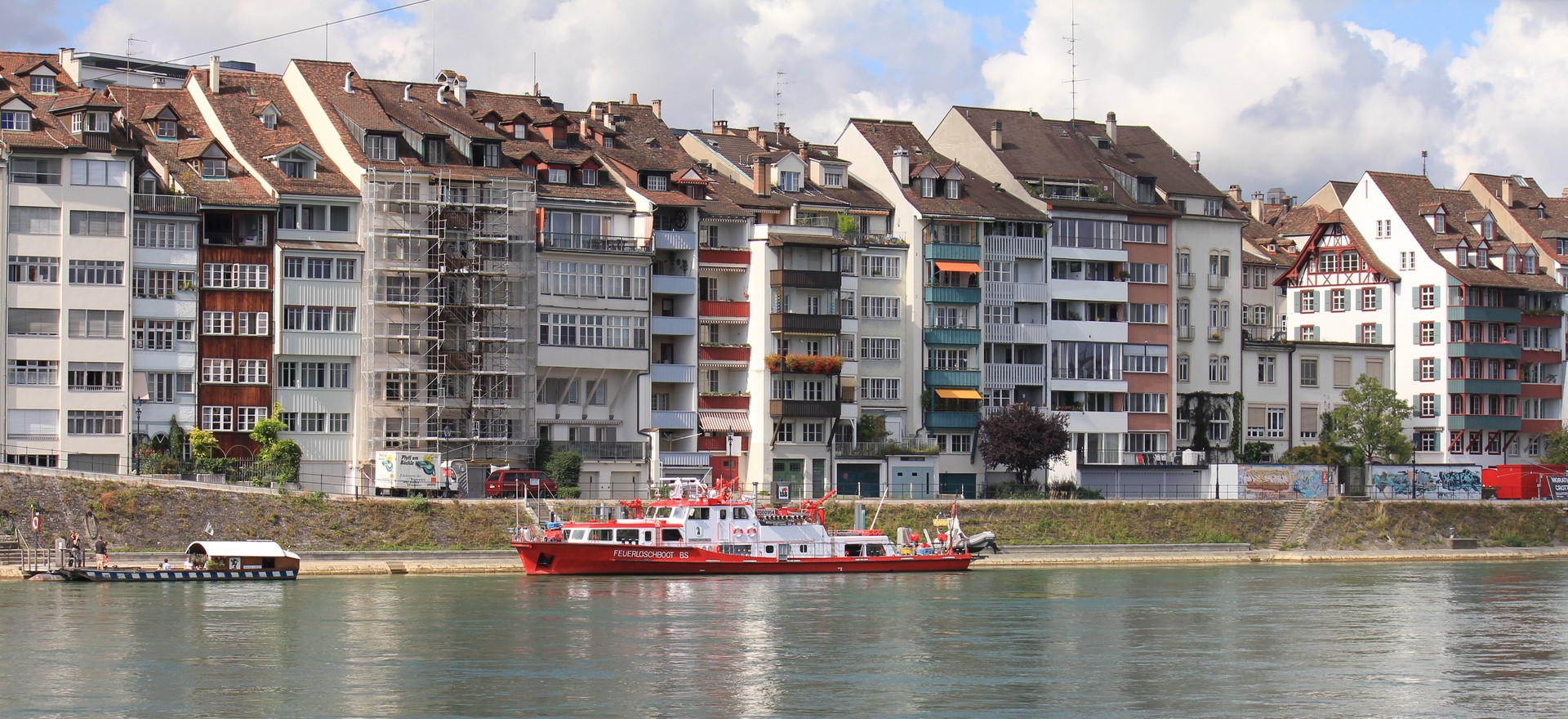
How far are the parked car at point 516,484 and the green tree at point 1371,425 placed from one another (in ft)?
166

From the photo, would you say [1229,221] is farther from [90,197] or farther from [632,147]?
[90,197]

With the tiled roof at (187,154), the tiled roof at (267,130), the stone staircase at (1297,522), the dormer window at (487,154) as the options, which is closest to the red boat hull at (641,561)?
the tiled roof at (267,130)

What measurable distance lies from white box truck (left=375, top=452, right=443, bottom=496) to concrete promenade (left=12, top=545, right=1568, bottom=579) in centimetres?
580

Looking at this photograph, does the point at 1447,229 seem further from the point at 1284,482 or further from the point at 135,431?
the point at 135,431

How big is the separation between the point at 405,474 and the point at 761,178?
29283 millimetres

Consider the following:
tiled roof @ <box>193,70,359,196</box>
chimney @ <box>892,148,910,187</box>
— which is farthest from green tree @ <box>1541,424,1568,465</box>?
tiled roof @ <box>193,70,359,196</box>

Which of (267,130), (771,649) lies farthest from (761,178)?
(771,649)

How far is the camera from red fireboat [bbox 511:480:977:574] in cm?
10094

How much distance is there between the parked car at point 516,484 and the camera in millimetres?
111375

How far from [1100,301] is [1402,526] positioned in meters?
21.4

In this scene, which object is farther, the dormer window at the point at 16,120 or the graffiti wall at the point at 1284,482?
the graffiti wall at the point at 1284,482

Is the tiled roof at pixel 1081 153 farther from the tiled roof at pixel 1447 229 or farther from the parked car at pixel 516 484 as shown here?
the parked car at pixel 516 484

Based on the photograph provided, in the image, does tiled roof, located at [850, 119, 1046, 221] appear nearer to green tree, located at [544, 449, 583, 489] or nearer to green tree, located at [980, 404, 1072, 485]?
A: green tree, located at [980, 404, 1072, 485]

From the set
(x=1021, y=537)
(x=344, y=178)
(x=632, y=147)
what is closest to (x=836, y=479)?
(x=1021, y=537)
